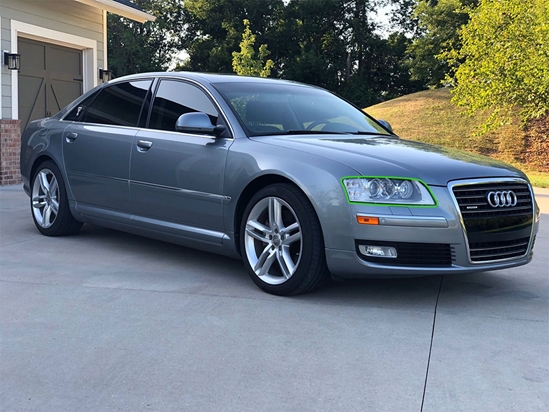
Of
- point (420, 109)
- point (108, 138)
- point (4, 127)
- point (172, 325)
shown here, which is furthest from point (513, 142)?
point (172, 325)

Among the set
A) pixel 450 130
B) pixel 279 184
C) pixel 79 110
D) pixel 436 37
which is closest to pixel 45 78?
pixel 79 110

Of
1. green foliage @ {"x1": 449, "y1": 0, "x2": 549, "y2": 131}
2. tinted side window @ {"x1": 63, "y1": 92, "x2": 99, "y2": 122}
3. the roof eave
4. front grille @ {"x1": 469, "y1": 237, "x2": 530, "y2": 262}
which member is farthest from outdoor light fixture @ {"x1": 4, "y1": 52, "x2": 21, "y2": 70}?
green foliage @ {"x1": 449, "y1": 0, "x2": 549, "y2": 131}

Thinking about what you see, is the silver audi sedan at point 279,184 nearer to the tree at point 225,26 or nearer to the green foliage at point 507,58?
the green foliage at point 507,58

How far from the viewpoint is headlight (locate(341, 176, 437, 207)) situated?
4.21m

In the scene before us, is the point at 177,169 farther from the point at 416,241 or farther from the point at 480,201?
the point at 480,201

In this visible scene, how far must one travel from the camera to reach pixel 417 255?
14.0 feet

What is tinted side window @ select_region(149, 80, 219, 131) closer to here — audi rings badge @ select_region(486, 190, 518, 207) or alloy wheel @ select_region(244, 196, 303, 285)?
alloy wheel @ select_region(244, 196, 303, 285)

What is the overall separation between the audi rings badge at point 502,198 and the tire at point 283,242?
111cm

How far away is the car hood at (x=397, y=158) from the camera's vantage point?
14.1 ft

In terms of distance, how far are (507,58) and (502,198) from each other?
59.2 feet

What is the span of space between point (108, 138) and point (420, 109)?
27064 millimetres

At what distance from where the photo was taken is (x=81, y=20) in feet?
45.5

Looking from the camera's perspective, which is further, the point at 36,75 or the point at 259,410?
the point at 36,75

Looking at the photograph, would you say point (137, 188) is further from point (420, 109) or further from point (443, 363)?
point (420, 109)
